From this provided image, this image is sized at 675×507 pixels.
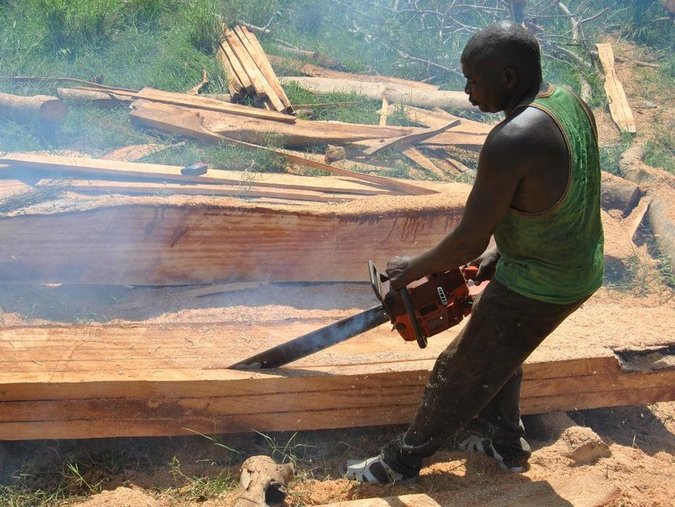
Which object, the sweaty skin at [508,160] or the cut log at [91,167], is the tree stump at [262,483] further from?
the cut log at [91,167]

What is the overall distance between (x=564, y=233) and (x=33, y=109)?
543 cm

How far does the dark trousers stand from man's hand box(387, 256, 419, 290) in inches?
12.6

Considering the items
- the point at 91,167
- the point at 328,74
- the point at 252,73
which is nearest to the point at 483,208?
the point at 91,167

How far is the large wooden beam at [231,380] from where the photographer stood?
328 cm

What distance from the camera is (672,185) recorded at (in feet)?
21.8

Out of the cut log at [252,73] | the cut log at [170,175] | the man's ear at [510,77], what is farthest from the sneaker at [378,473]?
the cut log at [252,73]

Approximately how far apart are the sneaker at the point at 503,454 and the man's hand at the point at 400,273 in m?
1.10

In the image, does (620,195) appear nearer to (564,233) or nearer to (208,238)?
(208,238)

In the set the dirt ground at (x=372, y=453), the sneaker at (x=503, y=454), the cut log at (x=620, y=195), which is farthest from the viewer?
the cut log at (x=620, y=195)

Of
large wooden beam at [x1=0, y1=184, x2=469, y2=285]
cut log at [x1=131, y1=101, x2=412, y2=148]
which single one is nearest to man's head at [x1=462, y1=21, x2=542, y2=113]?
large wooden beam at [x1=0, y1=184, x2=469, y2=285]

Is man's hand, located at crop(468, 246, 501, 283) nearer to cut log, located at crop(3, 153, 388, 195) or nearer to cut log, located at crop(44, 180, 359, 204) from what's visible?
cut log, located at crop(44, 180, 359, 204)

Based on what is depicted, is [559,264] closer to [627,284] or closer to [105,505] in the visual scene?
[105,505]

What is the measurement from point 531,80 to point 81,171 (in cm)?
A: 341

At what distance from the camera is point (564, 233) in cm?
270
